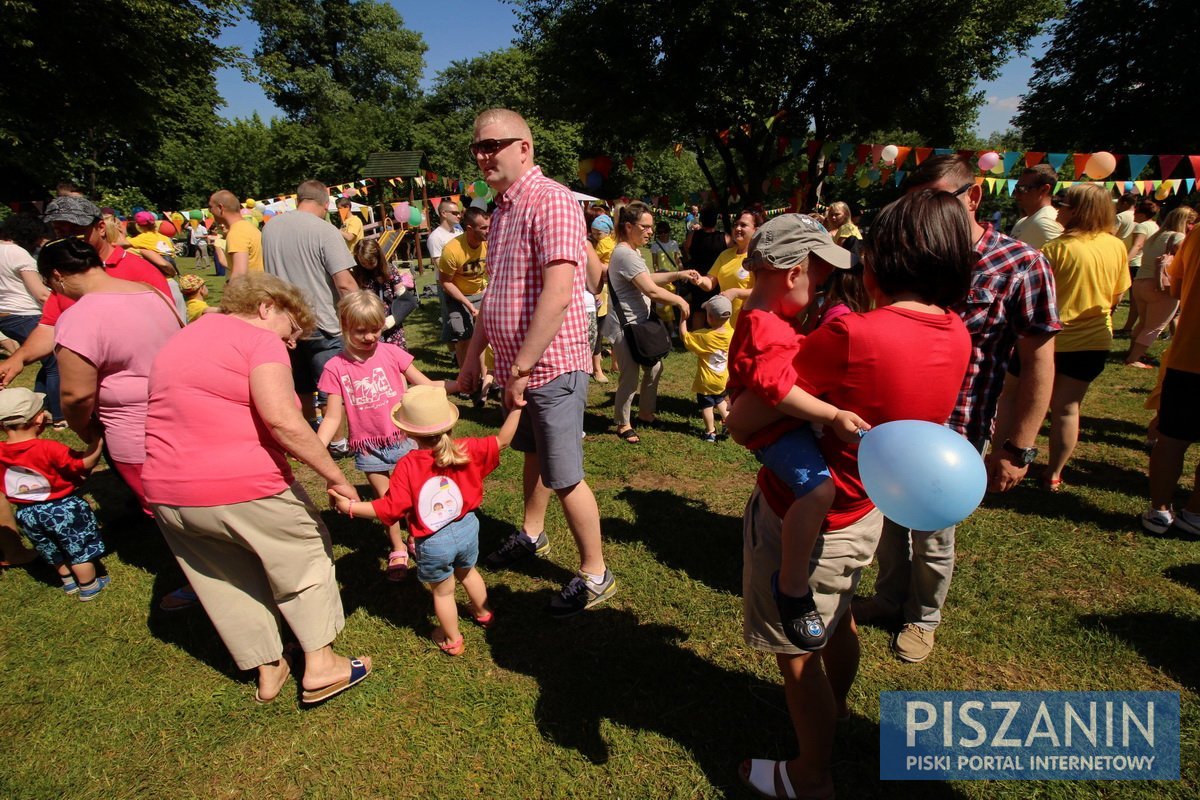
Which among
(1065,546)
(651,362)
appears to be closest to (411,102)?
(651,362)

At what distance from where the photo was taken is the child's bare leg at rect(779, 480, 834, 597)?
159 cm

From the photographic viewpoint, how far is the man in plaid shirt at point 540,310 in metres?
2.59

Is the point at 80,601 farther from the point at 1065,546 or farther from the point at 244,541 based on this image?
the point at 1065,546

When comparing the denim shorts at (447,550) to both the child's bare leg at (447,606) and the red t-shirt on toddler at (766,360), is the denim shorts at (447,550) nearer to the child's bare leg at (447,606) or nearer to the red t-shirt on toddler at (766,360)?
the child's bare leg at (447,606)

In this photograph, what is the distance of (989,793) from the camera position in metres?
2.13

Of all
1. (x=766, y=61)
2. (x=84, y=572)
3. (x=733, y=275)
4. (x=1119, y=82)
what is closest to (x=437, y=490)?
(x=84, y=572)

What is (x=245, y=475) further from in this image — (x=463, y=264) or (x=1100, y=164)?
(x=1100, y=164)

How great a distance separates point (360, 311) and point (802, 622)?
2.73m

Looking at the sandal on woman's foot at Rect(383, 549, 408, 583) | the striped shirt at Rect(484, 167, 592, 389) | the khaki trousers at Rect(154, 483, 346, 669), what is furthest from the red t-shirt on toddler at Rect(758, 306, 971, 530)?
the sandal on woman's foot at Rect(383, 549, 408, 583)

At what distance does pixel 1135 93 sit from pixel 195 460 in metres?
33.3

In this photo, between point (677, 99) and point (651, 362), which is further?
point (677, 99)

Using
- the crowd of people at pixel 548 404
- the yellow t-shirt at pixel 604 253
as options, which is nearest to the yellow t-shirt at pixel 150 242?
the crowd of people at pixel 548 404

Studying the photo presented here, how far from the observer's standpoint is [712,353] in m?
5.14

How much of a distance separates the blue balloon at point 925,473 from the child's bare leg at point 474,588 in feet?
6.88
